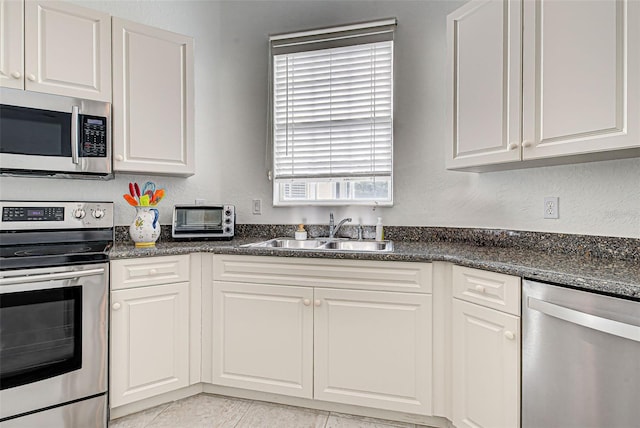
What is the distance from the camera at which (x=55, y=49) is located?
198 centimetres

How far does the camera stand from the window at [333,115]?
2572 mm

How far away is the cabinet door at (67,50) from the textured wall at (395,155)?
1.43 ft

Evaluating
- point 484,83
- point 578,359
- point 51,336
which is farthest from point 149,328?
point 484,83

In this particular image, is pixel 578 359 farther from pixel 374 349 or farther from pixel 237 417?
pixel 237 417

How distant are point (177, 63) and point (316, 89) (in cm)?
96

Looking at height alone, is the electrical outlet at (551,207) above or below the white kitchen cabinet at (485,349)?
above

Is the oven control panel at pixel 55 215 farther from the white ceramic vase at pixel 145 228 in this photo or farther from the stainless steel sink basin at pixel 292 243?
the stainless steel sink basin at pixel 292 243

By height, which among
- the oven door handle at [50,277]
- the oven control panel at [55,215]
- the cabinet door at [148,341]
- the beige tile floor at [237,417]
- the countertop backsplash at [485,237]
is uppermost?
the oven control panel at [55,215]

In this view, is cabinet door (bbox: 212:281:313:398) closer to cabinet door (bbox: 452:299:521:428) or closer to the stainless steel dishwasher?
cabinet door (bbox: 452:299:521:428)

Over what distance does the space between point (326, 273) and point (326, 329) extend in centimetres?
30

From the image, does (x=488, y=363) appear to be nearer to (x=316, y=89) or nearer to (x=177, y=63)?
(x=316, y=89)

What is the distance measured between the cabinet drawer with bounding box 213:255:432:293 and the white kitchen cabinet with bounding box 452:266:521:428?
0.21 metres

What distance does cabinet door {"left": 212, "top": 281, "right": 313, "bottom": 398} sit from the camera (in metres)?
2.00

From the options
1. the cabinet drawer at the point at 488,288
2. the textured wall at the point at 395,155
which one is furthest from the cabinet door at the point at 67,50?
the cabinet drawer at the point at 488,288
